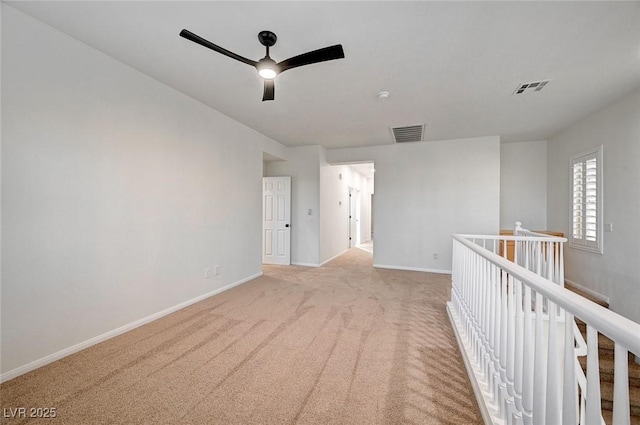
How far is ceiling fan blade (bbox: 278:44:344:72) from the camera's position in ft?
6.39

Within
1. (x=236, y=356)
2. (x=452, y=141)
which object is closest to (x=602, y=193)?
(x=452, y=141)

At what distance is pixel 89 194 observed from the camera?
2.45m

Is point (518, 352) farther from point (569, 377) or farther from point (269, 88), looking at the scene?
point (269, 88)

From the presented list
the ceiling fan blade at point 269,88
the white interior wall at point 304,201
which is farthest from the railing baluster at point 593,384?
the white interior wall at point 304,201

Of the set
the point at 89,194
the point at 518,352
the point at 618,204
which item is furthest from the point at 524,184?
the point at 89,194

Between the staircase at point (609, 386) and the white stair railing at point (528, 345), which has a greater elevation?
the white stair railing at point (528, 345)

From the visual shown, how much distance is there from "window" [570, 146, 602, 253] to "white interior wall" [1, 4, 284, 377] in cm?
539

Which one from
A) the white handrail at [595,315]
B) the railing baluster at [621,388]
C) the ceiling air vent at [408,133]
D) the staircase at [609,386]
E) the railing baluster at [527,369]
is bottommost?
the staircase at [609,386]

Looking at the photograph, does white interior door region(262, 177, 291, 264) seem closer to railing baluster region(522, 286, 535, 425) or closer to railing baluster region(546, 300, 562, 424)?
railing baluster region(522, 286, 535, 425)

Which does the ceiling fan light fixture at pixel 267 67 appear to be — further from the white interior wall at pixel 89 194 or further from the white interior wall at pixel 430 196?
the white interior wall at pixel 430 196

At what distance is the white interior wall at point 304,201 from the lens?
594 centimetres

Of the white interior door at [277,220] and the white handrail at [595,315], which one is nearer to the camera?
the white handrail at [595,315]

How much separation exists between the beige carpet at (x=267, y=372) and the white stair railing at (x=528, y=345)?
0.28 meters

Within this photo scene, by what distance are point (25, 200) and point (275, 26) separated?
2.30 meters
